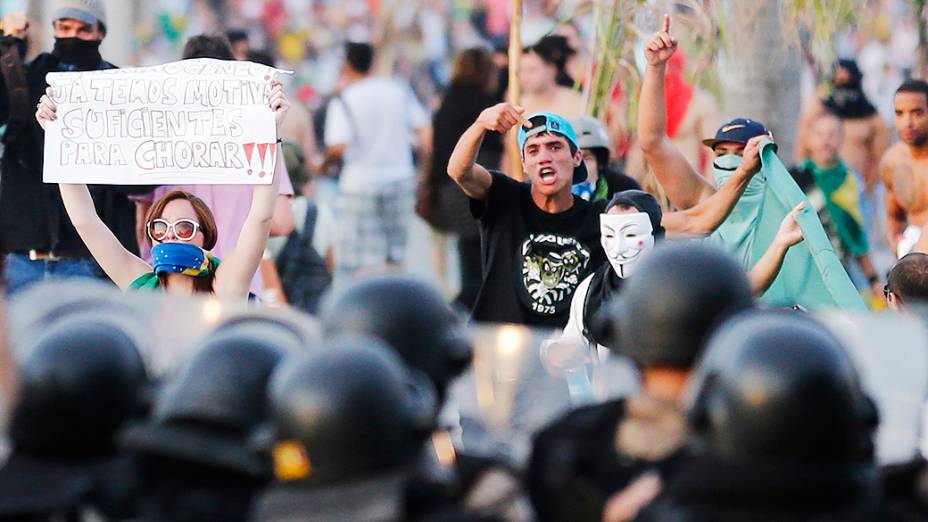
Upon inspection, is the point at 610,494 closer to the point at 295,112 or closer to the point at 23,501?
the point at 23,501

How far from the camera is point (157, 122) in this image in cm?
877

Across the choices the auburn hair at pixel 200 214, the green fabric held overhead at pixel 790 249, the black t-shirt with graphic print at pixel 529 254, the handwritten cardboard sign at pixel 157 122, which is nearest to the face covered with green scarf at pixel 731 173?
the green fabric held overhead at pixel 790 249

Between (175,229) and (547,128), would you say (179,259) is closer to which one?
(175,229)

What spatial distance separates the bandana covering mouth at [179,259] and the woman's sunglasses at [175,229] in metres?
0.12

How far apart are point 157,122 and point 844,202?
234 inches

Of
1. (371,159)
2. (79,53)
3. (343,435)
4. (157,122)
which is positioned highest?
(79,53)

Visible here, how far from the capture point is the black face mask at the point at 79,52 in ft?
30.9

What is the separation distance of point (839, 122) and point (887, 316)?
888 centimetres

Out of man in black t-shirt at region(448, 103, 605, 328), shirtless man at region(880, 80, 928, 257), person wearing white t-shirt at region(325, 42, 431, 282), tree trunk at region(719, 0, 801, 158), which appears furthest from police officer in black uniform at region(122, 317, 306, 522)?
person wearing white t-shirt at region(325, 42, 431, 282)

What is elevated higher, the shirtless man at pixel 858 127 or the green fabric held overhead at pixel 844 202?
the shirtless man at pixel 858 127

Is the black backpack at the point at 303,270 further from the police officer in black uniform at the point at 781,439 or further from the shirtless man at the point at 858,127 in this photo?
the police officer in black uniform at the point at 781,439

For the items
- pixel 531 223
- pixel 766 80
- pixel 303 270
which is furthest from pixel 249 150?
pixel 766 80

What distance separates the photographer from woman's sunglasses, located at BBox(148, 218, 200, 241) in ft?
26.0

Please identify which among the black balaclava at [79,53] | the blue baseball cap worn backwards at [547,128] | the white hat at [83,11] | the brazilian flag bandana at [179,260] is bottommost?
the brazilian flag bandana at [179,260]
